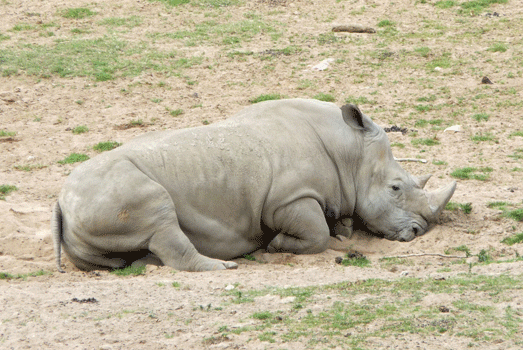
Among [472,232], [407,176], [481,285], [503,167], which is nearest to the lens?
[481,285]

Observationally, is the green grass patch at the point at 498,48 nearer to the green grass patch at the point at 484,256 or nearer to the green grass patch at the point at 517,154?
the green grass patch at the point at 517,154

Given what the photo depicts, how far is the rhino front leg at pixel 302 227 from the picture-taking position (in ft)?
26.6

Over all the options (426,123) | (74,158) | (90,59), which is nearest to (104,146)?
(74,158)

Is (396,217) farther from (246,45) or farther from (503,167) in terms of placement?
(246,45)

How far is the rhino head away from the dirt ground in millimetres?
208

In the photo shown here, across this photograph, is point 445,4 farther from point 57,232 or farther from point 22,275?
point 22,275

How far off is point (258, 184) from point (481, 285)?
2.64 metres

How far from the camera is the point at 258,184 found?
8.05 m

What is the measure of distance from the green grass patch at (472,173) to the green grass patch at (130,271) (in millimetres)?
4279

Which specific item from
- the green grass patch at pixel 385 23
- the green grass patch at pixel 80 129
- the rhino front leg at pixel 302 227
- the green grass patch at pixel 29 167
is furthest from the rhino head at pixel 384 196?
the green grass patch at pixel 385 23

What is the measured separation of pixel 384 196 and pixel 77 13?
9279 mm

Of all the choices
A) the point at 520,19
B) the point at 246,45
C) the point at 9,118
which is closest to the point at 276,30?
the point at 246,45

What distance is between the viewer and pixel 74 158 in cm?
1070

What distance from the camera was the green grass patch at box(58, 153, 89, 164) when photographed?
10641mm
